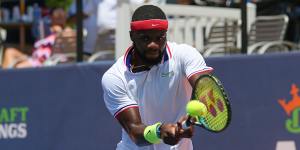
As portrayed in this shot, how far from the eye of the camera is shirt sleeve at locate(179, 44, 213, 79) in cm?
532

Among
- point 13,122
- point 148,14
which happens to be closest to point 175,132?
point 148,14

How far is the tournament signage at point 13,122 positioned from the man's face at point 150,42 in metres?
3.11

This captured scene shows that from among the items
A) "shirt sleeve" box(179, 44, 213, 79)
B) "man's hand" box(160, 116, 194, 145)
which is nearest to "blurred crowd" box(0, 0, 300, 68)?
"shirt sleeve" box(179, 44, 213, 79)

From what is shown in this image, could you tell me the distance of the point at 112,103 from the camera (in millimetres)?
5547

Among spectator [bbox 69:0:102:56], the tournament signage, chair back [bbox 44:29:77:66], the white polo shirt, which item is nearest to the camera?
the white polo shirt

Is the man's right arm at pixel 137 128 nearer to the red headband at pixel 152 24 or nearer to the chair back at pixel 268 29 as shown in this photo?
the red headband at pixel 152 24

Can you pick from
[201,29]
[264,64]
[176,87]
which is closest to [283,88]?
[264,64]

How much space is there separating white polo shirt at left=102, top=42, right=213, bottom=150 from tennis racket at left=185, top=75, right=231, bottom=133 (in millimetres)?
546

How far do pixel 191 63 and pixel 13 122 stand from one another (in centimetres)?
322

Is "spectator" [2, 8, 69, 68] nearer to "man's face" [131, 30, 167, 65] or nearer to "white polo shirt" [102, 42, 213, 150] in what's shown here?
"white polo shirt" [102, 42, 213, 150]

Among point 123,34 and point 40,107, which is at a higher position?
point 123,34

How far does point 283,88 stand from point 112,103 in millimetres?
1977

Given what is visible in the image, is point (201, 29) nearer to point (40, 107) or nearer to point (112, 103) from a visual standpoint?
point (40, 107)

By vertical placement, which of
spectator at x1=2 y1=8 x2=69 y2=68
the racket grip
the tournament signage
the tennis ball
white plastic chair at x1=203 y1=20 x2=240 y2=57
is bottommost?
the tournament signage
